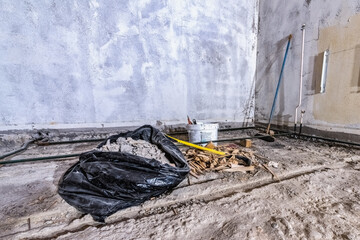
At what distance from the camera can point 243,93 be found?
3160mm

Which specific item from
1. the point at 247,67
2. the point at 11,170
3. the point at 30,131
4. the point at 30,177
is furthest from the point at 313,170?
the point at 30,131

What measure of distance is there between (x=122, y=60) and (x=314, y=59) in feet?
8.95

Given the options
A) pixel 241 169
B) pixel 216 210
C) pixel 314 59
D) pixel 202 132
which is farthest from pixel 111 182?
pixel 314 59

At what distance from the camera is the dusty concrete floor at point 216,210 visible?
78 cm

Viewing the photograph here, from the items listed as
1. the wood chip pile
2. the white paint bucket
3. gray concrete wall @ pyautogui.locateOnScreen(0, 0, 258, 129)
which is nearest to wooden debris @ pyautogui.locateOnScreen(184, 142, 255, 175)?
the wood chip pile

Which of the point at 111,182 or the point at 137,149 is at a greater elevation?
the point at 137,149

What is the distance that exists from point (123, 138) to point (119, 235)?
25.9 inches

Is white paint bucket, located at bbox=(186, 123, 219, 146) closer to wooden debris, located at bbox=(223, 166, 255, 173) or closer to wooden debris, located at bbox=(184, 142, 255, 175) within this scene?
wooden debris, located at bbox=(184, 142, 255, 175)

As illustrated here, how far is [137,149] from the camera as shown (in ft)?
3.68

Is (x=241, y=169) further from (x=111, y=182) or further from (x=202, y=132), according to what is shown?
(x=111, y=182)

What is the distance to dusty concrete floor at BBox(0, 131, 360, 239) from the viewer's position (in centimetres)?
78

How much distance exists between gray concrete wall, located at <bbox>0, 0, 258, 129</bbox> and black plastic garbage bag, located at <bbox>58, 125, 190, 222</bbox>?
5.32 ft

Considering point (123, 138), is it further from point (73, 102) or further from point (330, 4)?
point (330, 4)

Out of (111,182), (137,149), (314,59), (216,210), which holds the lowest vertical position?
(216,210)
